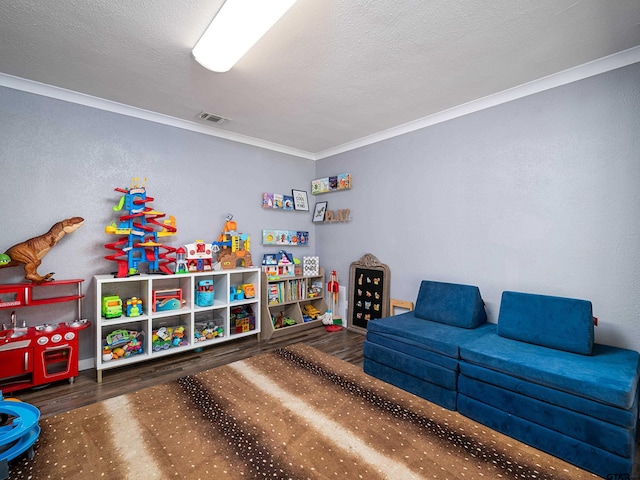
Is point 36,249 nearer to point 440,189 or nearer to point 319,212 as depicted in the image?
point 319,212

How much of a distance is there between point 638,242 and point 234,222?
3599 millimetres

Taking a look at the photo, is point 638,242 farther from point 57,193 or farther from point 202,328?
point 57,193

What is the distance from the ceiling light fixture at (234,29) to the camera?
1551 mm

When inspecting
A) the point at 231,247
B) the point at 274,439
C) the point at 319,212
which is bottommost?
the point at 274,439

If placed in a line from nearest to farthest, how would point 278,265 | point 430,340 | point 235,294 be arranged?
point 430,340
point 235,294
point 278,265

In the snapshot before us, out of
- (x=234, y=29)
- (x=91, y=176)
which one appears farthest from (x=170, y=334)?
(x=234, y=29)

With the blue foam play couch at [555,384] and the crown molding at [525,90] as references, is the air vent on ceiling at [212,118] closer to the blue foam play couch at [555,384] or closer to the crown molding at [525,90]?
the crown molding at [525,90]

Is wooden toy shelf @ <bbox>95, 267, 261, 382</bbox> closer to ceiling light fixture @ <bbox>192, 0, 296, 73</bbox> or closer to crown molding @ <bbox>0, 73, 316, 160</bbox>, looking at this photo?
crown molding @ <bbox>0, 73, 316, 160</bbox>

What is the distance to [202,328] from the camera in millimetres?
3309

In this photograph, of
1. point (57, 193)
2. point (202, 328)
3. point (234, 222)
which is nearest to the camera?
point (57, 193)

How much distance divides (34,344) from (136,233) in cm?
113

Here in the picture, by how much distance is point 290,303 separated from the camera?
13.1 feet

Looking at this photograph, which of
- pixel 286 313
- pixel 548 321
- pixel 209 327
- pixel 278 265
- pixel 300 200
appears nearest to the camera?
pixel 548 321

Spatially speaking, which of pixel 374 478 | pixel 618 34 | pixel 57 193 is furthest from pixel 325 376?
pixel 618 34
